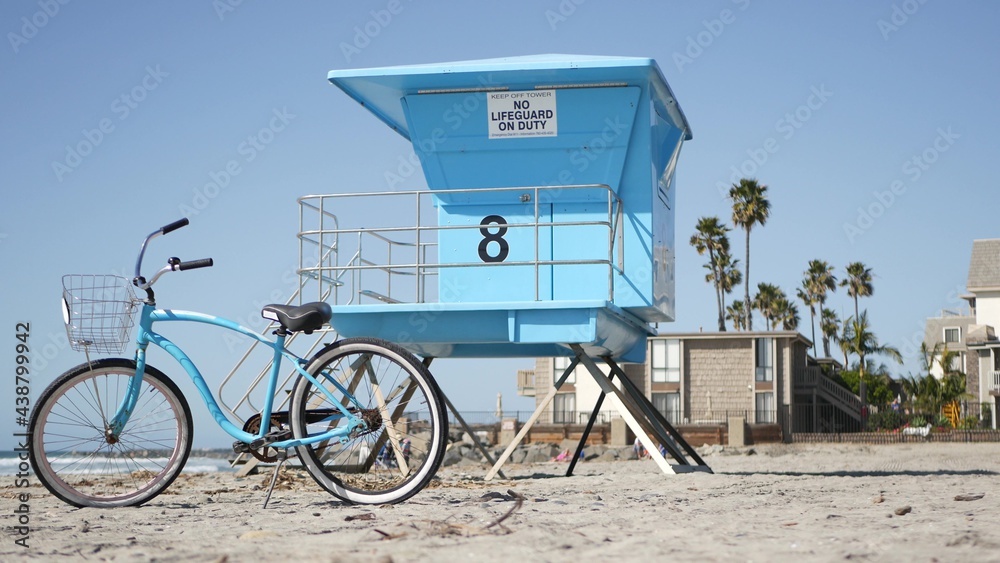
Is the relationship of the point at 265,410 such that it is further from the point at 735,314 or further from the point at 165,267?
the point at 735,314

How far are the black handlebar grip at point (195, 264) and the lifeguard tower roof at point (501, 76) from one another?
481 centimetres

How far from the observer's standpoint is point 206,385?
285 inches

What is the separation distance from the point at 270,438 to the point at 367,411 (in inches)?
29.2

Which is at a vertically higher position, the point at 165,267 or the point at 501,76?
the point at 501,76

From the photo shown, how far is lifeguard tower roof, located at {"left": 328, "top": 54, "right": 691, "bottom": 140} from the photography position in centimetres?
1111

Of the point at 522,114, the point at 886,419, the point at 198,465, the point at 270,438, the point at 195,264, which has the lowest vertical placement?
the point at 198,465

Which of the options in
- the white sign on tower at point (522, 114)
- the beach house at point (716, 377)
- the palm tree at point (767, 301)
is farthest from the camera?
the palm tree at point (767, 301)

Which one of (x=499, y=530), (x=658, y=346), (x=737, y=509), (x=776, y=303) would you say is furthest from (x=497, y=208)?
(x=776, y=303)

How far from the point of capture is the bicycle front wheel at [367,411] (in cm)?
677

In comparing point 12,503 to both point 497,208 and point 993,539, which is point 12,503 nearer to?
point 497,208

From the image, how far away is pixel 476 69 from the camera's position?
1137 cm

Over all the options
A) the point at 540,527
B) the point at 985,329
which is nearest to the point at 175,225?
the point at 540,527

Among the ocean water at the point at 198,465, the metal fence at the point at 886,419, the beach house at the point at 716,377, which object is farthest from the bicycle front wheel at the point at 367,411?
the beach house at the point at 716,377

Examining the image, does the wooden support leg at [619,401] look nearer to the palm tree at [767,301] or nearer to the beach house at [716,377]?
the beach house at [716,377]
